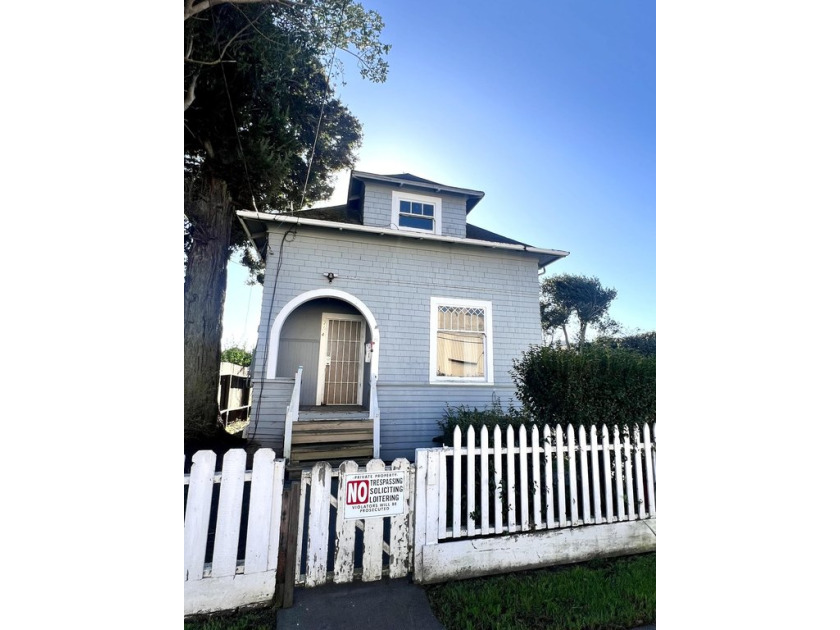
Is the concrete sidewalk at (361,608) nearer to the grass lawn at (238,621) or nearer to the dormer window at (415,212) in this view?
the grass lawn at (238,621)

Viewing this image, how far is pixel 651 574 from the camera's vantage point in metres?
2.28

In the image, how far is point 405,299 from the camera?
5875mm

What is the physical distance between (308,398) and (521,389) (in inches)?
163

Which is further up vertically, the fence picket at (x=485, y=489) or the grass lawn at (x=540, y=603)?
the fence picket at (x=485, y=489)

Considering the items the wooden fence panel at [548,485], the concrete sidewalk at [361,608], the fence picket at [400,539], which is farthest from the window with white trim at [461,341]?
the concrete sidewalk at [361,608]

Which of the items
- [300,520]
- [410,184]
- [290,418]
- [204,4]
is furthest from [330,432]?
[204,4]

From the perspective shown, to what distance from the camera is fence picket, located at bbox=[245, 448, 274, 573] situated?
1.92m

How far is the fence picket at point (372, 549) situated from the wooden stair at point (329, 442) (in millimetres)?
2566

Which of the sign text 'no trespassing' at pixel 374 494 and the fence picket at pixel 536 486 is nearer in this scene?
the sign text 'no trespassing' at pixel 374 494

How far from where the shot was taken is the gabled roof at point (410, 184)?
6.32m

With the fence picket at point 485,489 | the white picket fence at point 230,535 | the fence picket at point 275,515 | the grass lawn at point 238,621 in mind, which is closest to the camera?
the grass lawn at point 238,621

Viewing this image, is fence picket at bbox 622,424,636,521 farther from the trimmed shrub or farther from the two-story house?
the two-story house
